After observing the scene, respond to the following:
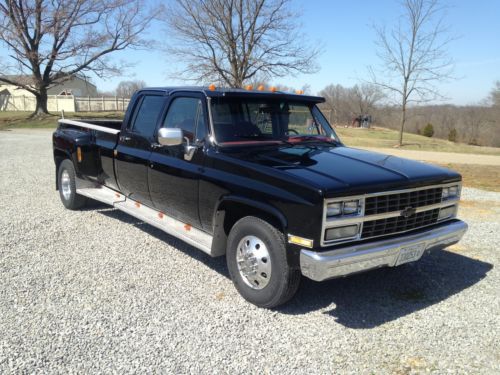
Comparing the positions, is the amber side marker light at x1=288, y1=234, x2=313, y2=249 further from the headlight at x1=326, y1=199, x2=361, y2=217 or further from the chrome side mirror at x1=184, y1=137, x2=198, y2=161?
the chrome side mirror at x1=184, y1=137, x2=198, y2=161

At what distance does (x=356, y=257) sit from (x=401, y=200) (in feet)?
2.46

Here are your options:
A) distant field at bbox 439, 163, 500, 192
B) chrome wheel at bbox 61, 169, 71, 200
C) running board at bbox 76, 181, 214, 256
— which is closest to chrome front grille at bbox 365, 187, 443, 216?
running board at bbox 76, 181, 214, 256

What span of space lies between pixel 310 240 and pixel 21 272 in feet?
10.5

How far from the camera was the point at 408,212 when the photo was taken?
3828mm

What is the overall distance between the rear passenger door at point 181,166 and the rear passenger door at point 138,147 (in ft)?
0.60

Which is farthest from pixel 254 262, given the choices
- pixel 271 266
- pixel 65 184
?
pixel 65 184

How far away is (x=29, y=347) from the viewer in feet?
10.6

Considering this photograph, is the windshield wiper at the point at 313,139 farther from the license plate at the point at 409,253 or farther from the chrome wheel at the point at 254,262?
the license plate at the point at 409,253

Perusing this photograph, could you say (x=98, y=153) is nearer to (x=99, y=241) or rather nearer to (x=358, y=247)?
(x=99, y=241)

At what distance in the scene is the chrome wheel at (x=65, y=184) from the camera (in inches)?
285

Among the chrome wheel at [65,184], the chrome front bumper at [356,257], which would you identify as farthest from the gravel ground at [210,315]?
the chrome wheel at [65,184]

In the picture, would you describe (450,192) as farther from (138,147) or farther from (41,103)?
(41,103)

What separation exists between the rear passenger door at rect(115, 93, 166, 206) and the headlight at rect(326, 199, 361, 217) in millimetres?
2609

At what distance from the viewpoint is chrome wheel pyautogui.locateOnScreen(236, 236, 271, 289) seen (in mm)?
3777
